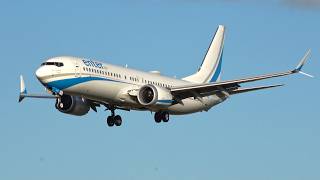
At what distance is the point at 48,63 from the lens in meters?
77.6

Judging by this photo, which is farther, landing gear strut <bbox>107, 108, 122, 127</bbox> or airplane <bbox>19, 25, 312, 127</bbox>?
landing gear strut <bbox>107, 108, 122, 127</bbox>

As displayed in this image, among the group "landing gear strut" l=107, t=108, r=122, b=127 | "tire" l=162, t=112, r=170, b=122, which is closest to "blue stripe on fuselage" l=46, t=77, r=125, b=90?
"landing gear strut" l=107, t=108, r=122, b=127

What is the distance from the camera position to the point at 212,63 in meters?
101

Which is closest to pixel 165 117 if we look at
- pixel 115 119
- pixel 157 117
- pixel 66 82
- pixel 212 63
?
pixel 157 117

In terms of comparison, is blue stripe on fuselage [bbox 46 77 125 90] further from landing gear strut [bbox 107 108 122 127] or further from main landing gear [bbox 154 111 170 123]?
main landing gear [bbox 154 111 170 123]

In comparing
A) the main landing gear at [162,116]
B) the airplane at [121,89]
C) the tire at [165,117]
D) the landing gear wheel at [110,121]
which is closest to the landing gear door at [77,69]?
the airplane at [121,89]

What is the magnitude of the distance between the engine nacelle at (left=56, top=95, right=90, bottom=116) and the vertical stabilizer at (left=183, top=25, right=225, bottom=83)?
14304 millimetres

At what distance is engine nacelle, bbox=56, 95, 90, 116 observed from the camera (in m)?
83.4

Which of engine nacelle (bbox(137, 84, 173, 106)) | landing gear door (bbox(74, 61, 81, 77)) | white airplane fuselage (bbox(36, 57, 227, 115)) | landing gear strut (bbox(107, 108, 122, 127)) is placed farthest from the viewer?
landing gear strut (bbox(107, 108, 122, 127))

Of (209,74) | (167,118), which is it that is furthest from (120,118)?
(209,74)

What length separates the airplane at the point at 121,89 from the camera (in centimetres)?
7725

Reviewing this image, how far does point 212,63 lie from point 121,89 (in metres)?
22.5

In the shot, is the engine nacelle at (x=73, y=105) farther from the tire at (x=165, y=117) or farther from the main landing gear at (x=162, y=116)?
the tire at (x=165, y=117)

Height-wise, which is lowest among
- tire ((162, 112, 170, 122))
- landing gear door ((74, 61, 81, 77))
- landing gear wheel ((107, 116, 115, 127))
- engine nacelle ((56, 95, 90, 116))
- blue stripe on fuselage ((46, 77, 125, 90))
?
landing gear wheel ((107, 116, 115, 127))
